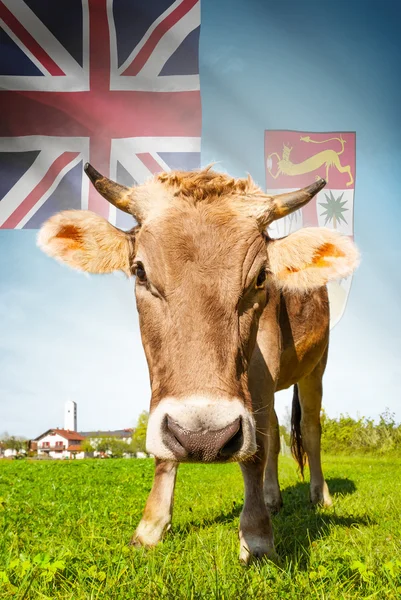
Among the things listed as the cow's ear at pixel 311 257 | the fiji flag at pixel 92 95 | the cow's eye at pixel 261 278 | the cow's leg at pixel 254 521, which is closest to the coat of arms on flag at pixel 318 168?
the fiji flag at pixel 92 95

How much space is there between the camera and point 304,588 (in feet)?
10.1

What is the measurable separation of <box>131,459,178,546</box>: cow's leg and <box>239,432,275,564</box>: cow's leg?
0.73 meters

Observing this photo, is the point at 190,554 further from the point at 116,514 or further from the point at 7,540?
the point at 116,514

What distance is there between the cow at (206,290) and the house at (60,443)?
99282 millimetres

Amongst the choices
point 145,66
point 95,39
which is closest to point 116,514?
point 145,66

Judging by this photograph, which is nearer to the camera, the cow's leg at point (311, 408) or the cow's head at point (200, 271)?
the cow's head at point (200, 271)

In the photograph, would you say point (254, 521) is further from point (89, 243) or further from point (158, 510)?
point (89, 243)

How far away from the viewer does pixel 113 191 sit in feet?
14.1

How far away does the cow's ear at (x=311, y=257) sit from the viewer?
450cm

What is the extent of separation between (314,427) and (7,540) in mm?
4335

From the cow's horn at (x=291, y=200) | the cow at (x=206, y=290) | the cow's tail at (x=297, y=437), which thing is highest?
the cow's horn at (x=291, y=200)

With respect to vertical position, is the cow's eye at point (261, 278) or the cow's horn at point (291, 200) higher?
the cow's horn at point (291, 200)

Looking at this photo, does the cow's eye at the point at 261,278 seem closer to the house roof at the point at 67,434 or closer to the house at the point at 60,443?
the house at the point at 60,443

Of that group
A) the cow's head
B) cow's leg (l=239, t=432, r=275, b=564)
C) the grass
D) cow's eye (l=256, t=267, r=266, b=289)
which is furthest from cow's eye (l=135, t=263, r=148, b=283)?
the grass
